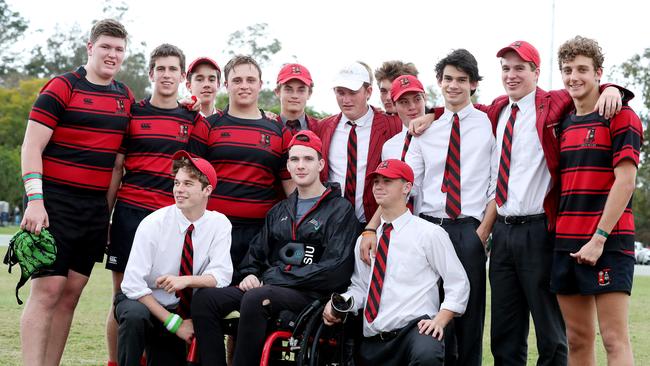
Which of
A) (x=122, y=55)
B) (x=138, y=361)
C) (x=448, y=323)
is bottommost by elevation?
(x=138, y=361)

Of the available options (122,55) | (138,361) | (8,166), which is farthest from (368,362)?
(8,166)

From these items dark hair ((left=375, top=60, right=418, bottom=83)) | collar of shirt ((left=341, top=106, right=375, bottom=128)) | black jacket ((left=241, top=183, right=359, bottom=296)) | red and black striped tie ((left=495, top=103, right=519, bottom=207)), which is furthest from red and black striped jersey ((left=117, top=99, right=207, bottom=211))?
red and black striped tie ((left=495, top=103, right=519, bottom=207))

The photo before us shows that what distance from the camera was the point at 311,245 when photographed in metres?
5.08

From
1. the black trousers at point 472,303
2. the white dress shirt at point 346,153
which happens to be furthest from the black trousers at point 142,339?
the black trousers at point 472,303

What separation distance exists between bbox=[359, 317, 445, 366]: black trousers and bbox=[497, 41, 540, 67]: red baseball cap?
1.79 metres

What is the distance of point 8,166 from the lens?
4556 centimetres

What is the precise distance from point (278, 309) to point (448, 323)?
1.03m

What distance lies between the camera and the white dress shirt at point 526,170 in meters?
4.84

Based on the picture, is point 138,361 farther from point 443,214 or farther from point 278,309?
point 443,214

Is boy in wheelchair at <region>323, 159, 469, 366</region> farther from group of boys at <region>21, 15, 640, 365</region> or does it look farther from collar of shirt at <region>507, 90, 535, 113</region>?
collar of shirt at <region>507, 90, 535, 113</region>

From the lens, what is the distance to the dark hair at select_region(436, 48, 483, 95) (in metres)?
5.24

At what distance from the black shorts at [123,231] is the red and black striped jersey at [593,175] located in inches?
109

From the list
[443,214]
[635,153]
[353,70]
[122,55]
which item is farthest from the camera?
[353,70]

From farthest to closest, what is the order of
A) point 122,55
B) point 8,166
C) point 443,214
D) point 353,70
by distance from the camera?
1. point 8,166
2. point 353,70
3. point 122,55
4. point 443,214
